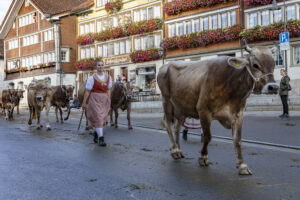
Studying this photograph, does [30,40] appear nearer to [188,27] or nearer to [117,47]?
[117,47]

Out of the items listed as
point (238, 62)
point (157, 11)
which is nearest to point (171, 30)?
point (157, 11)

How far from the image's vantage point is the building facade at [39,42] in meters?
48.4

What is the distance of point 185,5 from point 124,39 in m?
9.23

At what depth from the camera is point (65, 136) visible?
1146 cm

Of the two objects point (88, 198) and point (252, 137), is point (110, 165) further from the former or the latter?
point (252, 137)

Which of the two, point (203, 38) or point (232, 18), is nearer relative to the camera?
point (232, 18)

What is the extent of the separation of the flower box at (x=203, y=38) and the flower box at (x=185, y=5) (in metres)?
2.32

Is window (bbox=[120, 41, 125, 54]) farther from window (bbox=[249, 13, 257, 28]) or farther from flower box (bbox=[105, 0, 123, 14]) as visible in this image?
window (bbox=[249, 13, 257, 28])

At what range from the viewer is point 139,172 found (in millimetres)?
6086

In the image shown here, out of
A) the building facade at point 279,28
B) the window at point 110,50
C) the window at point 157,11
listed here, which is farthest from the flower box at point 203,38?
the window at point 110,50

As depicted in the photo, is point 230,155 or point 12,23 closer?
point 230,155

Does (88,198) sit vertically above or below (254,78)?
below

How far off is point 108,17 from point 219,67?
38.1m

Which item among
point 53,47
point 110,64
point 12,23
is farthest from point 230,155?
point 12,23
